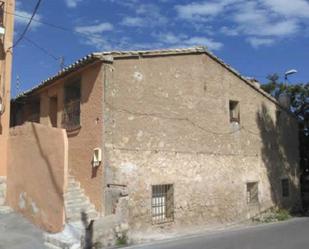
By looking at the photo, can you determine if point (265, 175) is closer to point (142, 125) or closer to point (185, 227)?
point (185, 227)

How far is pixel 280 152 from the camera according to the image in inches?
856

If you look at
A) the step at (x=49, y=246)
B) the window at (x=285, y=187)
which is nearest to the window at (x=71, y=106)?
the step at (x=49, y=246)

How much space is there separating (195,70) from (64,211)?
24.6 ft

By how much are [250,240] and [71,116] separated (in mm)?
7376

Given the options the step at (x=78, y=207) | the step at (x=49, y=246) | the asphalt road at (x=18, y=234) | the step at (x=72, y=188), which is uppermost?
the step at (x=72, y=188)

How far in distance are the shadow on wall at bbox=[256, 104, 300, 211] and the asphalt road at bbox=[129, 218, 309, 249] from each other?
512 cm

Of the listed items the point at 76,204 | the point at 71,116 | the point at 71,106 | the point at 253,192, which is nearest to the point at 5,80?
the point at 71,106

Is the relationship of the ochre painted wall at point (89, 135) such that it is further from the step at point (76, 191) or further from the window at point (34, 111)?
the window at point (34, 111)

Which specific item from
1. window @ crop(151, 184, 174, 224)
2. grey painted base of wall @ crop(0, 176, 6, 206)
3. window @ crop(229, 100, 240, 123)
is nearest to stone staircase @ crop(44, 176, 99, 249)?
window @ crop(151, 184, 174, 224)

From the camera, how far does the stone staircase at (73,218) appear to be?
12008 mm

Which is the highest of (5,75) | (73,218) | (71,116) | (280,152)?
(5,75)

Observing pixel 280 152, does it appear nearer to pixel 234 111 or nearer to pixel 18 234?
pixel 234 111

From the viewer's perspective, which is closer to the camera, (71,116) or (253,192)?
(71,116)

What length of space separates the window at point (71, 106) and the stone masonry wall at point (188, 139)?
6.22 ft
